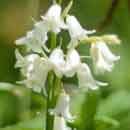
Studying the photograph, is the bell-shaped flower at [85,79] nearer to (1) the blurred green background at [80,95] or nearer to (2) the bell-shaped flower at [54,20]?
(2) the bell-shaped flower at [54,20]

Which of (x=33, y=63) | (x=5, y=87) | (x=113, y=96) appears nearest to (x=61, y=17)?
(x=33, y=63)

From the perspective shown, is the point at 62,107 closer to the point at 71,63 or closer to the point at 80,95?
the point at 71,63

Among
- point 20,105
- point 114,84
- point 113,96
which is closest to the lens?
point 113,96

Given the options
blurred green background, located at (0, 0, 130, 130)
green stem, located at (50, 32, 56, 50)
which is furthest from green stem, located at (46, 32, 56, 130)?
blurred green background, located at (0, 0, 130, 130)

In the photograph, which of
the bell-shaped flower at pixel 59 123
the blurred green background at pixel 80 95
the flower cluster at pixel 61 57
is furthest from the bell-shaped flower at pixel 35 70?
the blurred green background at pixel 80 95

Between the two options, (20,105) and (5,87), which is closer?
(5,87)

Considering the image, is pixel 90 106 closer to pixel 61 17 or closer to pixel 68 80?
pixel 61 17

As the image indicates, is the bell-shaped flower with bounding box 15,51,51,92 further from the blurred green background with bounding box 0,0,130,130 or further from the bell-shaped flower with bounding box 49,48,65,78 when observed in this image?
the blurred green background with bounding box 0,0,130,130

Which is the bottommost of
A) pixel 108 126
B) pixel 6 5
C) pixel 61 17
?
pixel 108 126
